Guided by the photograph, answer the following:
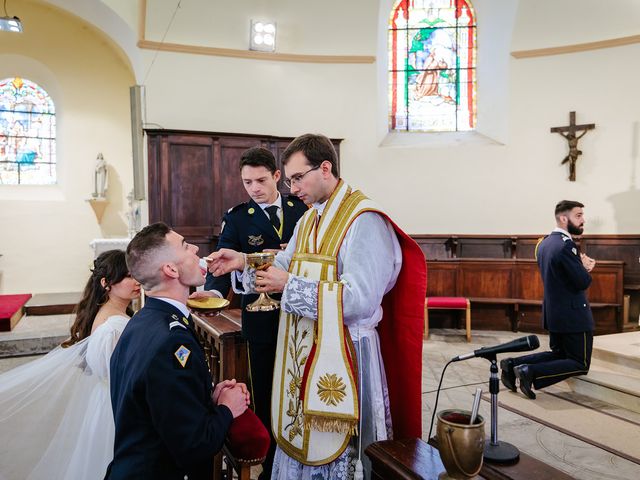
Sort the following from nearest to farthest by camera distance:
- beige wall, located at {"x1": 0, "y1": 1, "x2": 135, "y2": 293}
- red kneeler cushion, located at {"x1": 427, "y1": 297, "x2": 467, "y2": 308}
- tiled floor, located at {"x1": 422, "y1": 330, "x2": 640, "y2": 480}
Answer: tiled floor, located at {"x1": 422, "y1": 330, "x2": 640, "y2": 480}, red kneeler cushion, located at {"x1": 427, "y1": 297, "x2": 467, "y2": 308}, beige wall, located at {"x1": 0, "y1": 1, "x2": 135, "y2": 293}

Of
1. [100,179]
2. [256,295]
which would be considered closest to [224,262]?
[256,295]

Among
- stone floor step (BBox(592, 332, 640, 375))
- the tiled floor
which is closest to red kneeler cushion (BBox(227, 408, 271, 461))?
the tiled floor

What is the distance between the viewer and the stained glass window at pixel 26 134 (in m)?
9.56

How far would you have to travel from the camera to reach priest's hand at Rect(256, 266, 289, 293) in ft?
6.04

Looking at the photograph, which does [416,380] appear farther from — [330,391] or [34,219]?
[34,219]

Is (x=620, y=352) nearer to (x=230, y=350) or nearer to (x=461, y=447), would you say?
(x=230, y=350)

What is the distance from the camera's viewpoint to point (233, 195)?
8.15m

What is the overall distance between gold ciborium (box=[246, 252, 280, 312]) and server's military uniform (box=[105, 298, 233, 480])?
0.48 metres

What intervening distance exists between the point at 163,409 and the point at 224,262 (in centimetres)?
93

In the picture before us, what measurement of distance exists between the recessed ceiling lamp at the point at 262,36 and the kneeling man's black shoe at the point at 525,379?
658 cm

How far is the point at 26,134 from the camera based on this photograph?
9.64m

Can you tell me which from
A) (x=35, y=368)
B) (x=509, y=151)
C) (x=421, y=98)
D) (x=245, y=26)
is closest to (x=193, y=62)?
(x=245, y=26)

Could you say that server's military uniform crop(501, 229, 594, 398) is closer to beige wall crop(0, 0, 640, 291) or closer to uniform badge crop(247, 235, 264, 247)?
uniform badge crop(247, 235, 264, 247)

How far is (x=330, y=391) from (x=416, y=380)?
16.3 inches
